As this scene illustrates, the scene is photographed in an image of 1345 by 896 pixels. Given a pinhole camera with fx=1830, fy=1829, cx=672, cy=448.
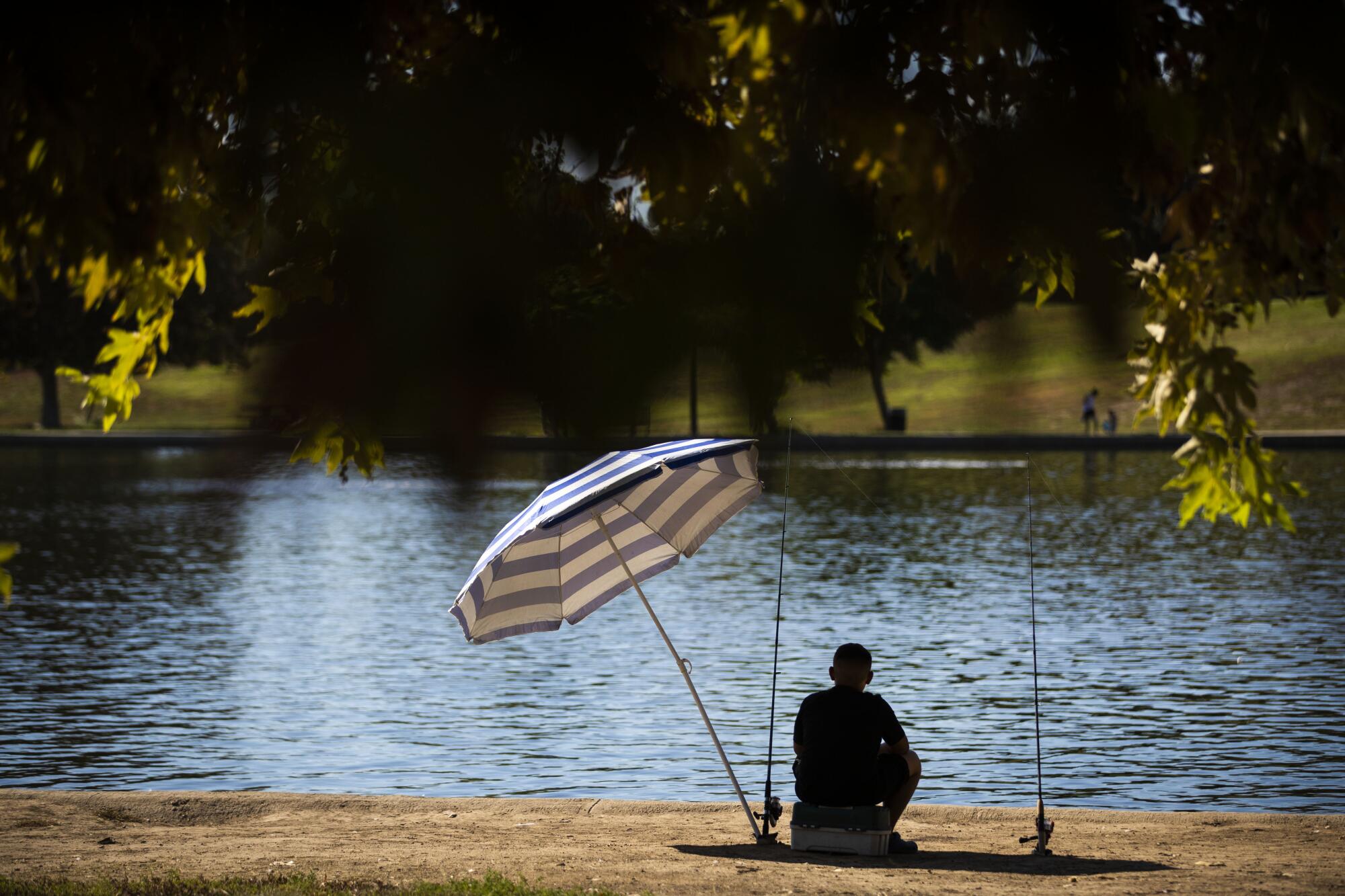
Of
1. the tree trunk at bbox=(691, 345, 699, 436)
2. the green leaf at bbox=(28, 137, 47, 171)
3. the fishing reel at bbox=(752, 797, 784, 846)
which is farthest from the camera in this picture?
the fishing reel at bbox=(752, 797, 784, 846)

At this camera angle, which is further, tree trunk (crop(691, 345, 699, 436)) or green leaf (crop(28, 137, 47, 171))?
green leaf (crop(28, 137, 47, 171))

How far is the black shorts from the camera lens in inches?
291

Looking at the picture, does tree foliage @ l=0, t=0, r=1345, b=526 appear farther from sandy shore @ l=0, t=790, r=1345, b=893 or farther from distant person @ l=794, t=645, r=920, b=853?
distant person @ l=794, t=645, r=920, b=853

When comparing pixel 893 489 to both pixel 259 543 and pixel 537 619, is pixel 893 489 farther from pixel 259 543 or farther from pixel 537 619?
pixel 537 619

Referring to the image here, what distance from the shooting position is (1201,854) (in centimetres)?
725

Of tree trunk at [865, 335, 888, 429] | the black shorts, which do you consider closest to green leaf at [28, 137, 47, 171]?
tree trunk at [865, 335, 888, 429]

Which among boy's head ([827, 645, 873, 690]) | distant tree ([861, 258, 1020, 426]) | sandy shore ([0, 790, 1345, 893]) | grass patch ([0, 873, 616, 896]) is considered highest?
distant tree ([861, 258, 1020, 426])

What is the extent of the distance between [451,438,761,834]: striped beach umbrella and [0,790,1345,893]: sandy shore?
0.64 m

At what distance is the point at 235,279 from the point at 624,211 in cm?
108

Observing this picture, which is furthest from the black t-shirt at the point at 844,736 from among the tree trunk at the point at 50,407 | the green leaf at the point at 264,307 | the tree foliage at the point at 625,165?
the tree trunk at the point at 50,407

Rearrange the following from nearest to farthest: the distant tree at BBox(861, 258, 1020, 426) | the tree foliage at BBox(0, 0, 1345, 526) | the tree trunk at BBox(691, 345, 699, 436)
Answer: the distant tree at BBox(861, 258, 1020, 426) < the tree trunk at BBox(691, 345, 699, 436) < the tree foliage at BBox(0, 0, 1345, 526)

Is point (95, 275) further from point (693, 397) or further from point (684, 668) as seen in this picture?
point (684, 668)

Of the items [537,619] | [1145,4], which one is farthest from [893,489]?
[1145,4]

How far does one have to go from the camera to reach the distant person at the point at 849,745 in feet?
24.1
